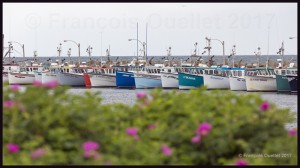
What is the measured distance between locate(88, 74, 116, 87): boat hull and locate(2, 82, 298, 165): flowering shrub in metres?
75.6

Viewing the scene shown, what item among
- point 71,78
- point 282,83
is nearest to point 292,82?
point 282,83

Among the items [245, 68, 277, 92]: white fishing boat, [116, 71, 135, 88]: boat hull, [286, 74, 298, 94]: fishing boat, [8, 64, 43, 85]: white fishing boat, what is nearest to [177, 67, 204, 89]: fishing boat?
[245, 68, 277, 92]: white fishing boat

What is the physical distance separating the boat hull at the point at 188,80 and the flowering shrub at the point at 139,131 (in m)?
65.4

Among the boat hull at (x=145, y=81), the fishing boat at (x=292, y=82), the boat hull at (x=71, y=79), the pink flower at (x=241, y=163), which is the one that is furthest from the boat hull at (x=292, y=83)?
the pink flower at (x=241, y=163)

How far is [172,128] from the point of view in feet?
26.8

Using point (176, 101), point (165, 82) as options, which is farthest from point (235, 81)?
point (176, 101)

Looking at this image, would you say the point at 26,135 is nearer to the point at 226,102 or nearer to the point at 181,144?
the point at 181,144

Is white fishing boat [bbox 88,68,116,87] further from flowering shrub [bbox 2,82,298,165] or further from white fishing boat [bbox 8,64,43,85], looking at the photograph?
flowering shrub [bbox 2,82,298,165]

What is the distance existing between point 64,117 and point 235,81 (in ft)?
211

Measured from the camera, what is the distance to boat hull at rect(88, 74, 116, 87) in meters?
84.2

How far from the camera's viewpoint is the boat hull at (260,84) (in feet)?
225

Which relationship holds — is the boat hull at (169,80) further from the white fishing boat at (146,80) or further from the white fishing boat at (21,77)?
the white fishing boat at (21,77)

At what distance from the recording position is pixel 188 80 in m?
74.6

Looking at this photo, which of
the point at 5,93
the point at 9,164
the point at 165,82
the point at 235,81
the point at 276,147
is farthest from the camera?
the point at 165,82
